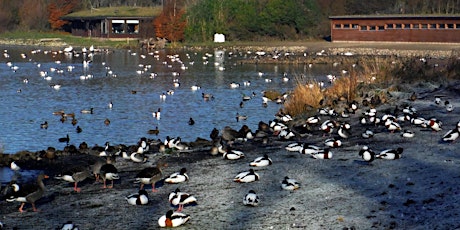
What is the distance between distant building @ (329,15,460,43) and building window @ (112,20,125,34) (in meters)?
27.3

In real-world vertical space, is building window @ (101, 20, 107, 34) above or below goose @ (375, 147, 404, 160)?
below

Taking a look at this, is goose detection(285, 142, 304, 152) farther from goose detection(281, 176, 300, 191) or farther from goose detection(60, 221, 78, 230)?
goose detection(60, 221, 78, 230)

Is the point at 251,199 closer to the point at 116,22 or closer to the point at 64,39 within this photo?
the point at 116,22

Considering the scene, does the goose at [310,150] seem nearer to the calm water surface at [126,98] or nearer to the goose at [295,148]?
the goose at [295,148]

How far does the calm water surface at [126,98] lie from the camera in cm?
2427

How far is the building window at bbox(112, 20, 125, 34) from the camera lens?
293ft

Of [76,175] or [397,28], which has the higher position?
[397,28]

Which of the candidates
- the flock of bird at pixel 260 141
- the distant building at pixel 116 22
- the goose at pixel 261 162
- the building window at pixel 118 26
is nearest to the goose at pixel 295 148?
the flock of bird at pixel 260 141

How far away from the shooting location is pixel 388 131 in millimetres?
18094

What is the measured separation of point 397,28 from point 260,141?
51.9 m

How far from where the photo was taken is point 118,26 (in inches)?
3671

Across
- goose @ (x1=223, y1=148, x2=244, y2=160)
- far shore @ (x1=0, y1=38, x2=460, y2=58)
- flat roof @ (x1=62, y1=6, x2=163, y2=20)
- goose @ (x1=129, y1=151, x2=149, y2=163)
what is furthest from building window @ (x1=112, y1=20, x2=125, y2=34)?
goose @ (x1=223, y1=148, x2=244, y2=160)

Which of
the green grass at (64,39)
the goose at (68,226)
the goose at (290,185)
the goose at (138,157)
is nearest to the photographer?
the goose at (68,226)

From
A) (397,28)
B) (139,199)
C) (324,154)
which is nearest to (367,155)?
(324,154)
